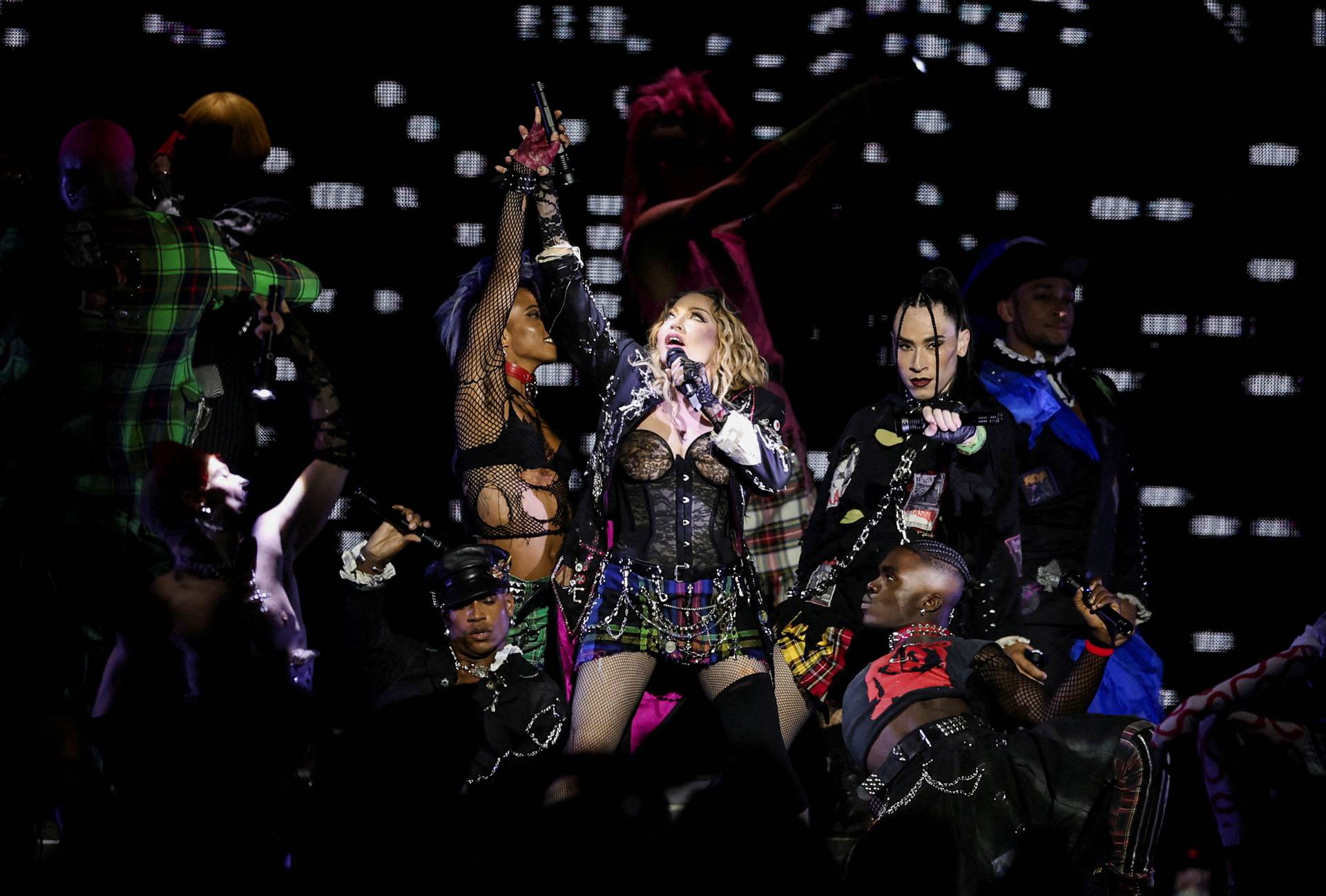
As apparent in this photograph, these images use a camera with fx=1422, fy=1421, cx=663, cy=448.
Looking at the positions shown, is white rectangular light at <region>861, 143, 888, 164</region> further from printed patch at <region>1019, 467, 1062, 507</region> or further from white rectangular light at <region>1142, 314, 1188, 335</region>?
printed patch at <region>1019, 467, 1062, 507</region>

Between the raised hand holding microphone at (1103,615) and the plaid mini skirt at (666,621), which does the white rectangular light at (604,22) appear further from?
the raised hand holding microphone at (1103,615)

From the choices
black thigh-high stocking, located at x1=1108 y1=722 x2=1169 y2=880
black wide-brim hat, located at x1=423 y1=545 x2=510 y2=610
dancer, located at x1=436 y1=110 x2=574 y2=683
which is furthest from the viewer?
dancer, located at x1=436 y1=110 x2=574 y2=683

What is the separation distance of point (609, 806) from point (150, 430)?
1.89 metres

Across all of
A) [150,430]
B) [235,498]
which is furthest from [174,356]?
[235,498]

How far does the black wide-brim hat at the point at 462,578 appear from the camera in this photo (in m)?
4.38

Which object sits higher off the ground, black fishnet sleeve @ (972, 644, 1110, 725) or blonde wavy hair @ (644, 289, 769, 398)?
blonde wavy hair @ (644, 289, 769, 398)

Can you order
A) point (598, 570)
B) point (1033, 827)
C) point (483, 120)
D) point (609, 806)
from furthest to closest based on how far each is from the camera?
point (483, 120)
point (598, 570)
point (609, 806)
point (1033, 827)

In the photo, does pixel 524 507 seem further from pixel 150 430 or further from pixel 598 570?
pixel 150 430

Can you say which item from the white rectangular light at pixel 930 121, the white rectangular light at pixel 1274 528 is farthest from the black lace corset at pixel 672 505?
the white rectangular light at pixel 1274 528

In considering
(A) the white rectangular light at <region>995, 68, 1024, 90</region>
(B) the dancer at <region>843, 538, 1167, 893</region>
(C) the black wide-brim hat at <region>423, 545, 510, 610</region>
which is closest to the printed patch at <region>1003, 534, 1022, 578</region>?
(B) the dancer at <region>843, 538, 1167, 893</region>

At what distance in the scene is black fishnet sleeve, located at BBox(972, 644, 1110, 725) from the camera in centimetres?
417

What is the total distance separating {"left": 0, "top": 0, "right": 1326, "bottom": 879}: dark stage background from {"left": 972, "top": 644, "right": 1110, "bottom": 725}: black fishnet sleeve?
75.6 inches

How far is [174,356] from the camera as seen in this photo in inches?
181

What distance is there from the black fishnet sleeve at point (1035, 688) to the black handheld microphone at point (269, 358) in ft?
8.45
